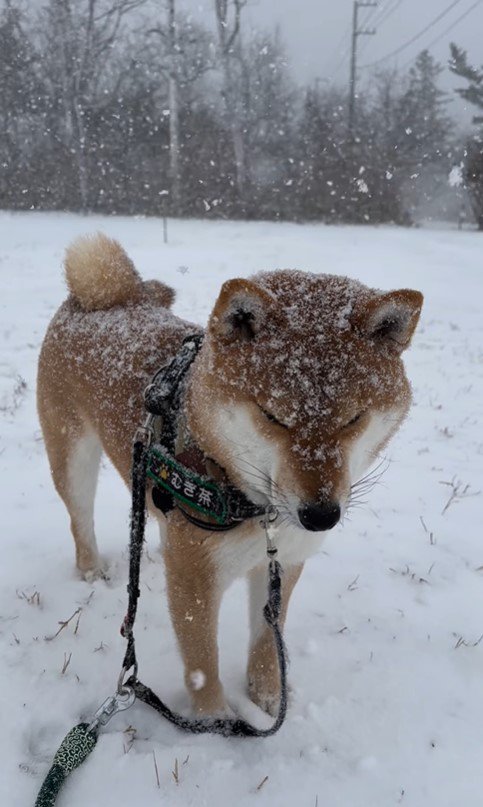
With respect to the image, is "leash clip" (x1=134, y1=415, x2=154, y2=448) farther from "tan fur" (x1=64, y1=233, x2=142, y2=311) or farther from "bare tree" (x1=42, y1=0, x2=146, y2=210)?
"bare tree" (x1=42, y1=0, x2=146, y2=210)

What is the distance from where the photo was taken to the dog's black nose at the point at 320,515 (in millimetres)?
1328

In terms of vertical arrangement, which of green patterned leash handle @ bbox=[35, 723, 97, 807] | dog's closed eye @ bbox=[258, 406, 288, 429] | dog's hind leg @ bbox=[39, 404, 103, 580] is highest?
dog's closed eye @ bbox=[258, 406, 288, 429]

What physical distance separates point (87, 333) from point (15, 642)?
1.31 meters

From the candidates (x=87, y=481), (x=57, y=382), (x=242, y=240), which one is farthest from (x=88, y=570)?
(x=242, y=240)

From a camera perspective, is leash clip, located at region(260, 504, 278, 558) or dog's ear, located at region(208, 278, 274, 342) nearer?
dog's ear, located at region(208, 278, 274, 342)

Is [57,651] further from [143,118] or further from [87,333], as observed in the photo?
[143,118]

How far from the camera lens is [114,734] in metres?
1.92

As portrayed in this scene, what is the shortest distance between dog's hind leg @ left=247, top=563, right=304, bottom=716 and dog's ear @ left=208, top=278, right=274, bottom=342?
978 millimetres

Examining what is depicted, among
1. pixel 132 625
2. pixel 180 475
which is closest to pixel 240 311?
pixel 180 475

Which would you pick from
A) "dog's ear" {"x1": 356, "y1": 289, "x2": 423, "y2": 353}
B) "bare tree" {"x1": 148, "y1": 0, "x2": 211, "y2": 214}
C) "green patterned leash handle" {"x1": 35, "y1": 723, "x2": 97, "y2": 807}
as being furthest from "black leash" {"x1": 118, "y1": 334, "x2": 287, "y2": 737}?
"bare tree" {"x1": 148, "y1": 0, "x2": 211, "y2": 214}

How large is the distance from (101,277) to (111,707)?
175 cm

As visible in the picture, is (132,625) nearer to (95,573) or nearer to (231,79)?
(95,573)

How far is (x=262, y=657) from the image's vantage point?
215cm

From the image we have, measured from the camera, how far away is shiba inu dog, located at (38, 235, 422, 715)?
141 cm
